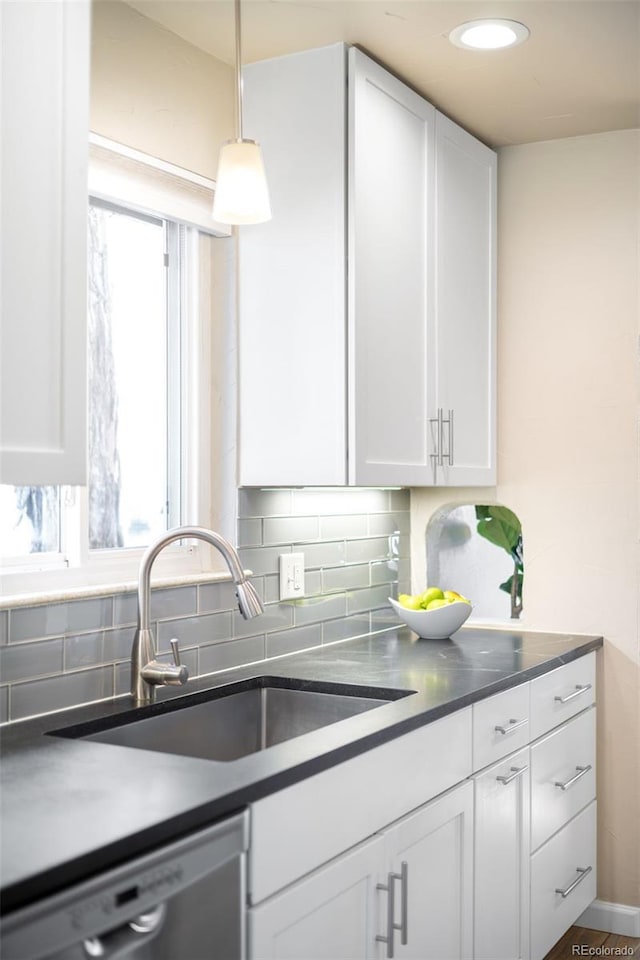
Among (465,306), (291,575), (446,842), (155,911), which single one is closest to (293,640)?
(291,575)

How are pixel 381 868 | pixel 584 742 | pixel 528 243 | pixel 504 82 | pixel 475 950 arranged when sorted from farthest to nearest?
pixel 528 243
pixel 584 742
pixel 504 82
pixel 475 950
pixel 381 868

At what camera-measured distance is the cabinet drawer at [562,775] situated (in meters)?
2.65

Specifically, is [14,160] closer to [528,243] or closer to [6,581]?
[6,581]

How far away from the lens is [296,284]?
98.8 inches

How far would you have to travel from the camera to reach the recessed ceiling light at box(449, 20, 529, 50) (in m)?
2.36

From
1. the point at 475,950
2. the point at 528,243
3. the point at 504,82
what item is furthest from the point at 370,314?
the point at 475,950

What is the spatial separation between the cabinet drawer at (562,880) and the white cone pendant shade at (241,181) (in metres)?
1.80

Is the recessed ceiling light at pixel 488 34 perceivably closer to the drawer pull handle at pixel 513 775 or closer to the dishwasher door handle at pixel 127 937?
the drawer pull handle at pixel 513 775

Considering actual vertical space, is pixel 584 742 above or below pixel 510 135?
below

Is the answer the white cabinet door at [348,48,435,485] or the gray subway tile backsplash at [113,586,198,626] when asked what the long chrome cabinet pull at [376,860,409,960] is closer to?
the gray subway tile backsplash at [113,586,198,626]

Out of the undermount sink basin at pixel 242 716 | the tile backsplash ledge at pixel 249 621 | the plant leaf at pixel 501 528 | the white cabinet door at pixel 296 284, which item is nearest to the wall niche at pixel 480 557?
the plant leaf at pixel 501 528

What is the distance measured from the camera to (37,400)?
4.99 ft

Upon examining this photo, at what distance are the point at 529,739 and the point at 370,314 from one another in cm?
116

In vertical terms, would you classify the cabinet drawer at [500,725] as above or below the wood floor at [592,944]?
above
